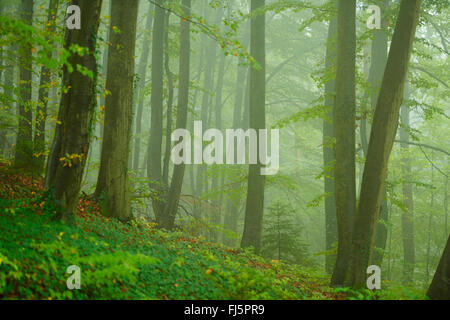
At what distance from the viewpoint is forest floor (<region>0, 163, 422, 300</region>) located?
393 cm

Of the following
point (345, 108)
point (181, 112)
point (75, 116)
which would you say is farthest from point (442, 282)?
point (181, 112)

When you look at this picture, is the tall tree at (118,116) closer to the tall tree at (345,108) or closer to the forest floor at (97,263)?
the forest floor at (97,263)

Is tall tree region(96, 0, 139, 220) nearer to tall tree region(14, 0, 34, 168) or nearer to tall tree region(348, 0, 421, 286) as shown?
tall tree region(14, 0, 34, 168)

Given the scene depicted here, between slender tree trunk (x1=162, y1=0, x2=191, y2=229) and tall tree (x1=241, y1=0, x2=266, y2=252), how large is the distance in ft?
7.23

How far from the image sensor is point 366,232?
650 centimetres

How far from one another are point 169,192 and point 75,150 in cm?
573

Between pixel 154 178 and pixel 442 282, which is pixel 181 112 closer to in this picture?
pixel 154 178

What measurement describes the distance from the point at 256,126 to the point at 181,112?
264 centimetres

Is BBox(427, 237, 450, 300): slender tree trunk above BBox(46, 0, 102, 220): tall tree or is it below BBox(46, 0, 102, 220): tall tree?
below

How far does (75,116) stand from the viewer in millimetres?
5160

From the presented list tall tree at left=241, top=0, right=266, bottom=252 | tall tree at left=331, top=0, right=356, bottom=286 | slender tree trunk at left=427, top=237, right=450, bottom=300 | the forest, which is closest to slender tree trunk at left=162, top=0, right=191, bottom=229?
the forest

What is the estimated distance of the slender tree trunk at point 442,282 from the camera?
5145 mm
